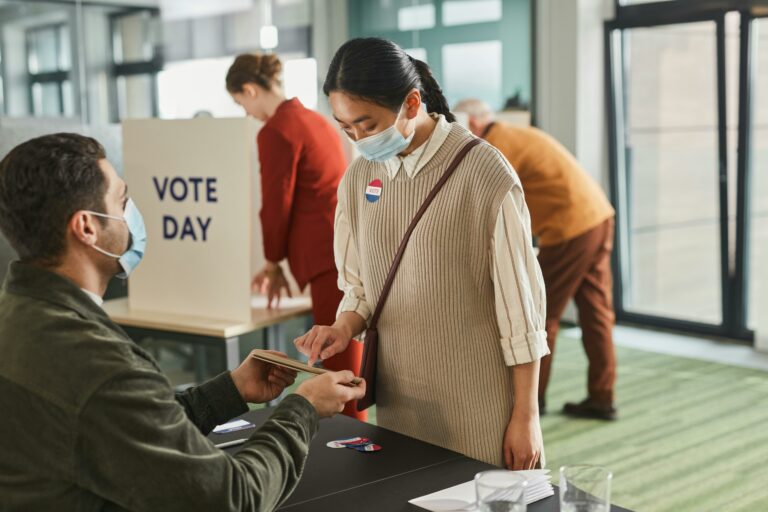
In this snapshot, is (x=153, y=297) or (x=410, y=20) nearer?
(x=153, y=297)

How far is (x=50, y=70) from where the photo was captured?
17.8 ft

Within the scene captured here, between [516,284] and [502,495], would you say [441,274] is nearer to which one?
[516,284]

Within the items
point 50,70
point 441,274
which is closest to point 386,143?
point 441,274

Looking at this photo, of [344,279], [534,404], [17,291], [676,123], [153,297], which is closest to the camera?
[17,291]

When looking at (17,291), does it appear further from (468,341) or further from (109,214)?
(468,341)

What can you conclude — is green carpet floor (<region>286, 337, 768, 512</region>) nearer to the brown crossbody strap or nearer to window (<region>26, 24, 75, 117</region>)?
the brown crossbody strap

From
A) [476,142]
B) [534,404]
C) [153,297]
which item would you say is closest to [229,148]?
[153,297]

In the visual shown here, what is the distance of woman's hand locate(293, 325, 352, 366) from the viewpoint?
6.25ft

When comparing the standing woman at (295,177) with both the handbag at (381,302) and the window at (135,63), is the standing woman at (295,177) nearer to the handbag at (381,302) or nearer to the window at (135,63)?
the handbag at (381,302)

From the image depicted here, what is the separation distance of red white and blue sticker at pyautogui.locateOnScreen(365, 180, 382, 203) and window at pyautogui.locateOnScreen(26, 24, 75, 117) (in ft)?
13.0

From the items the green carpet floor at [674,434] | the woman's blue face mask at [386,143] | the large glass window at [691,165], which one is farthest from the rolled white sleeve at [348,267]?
the large glass window at [691,165]

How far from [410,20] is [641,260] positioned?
243 cm

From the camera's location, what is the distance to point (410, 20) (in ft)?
22.6

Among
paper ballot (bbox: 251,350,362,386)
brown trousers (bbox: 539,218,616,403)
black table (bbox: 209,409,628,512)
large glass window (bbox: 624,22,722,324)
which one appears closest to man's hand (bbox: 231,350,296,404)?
paper ballot (bbox: 251,350,362,386)
